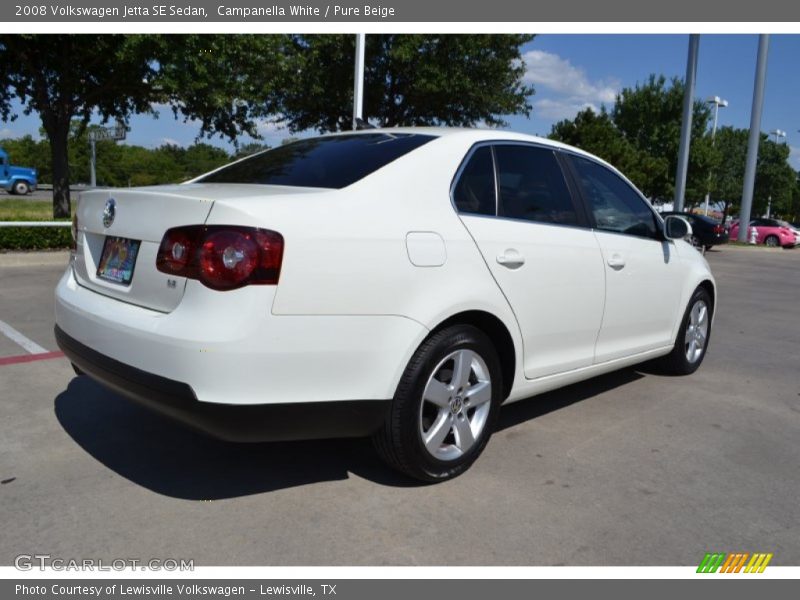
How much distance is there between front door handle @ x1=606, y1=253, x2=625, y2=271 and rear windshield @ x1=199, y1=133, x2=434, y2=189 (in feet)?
4.80

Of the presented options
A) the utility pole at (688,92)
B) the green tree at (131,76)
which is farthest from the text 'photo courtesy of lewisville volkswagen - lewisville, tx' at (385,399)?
the utility pole at (688,92)

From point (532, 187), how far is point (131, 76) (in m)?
13.4

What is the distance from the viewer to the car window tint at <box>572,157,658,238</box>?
4259mm

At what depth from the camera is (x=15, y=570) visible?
248 centimetres

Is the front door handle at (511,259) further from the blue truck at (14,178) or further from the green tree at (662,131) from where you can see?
the blue truck at (14,178)

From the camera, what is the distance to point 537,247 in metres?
3.62

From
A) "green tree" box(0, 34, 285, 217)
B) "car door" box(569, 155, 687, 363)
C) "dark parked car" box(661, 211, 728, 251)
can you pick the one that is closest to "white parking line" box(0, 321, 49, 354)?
"car door" box(569, 155, 687, 363)

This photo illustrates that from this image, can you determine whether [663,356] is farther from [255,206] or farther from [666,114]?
[666,114]

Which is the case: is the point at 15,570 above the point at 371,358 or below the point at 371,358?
below

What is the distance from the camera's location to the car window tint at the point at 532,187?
365cm

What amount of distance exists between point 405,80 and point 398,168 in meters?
18.7

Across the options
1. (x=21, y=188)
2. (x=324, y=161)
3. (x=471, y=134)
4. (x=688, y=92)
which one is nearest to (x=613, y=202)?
(x=471, y=134)

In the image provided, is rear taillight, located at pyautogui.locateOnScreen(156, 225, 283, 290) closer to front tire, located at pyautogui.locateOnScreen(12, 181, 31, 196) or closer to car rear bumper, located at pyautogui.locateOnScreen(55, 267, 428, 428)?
car rear bumper, located at pyautogui.locateOnScreen(55, 267, 428, 428)

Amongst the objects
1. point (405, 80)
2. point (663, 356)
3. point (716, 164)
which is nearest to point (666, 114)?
point (716, 164)
